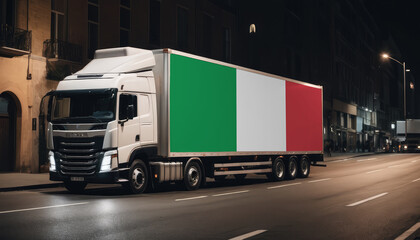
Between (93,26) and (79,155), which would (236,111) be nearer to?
(79,155)

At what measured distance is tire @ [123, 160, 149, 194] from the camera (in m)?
14.7

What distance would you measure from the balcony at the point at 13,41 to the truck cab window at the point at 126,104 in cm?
837

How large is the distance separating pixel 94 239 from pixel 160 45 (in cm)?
2314

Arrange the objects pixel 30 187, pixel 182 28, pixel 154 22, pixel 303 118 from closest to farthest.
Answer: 1. pixel 30 187
2. pixel 303 118
3. pixel 154 22
4. pixel 182 28

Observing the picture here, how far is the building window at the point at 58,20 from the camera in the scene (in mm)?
23875

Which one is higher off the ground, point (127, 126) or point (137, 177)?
point (127, 126)

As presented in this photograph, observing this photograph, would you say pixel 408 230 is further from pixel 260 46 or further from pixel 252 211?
pixel 260 46

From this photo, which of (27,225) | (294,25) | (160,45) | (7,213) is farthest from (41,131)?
(294,25)

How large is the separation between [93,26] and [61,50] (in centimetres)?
273

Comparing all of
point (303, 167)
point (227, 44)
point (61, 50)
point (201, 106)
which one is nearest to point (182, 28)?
point (227, 44)

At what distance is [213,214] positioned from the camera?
35.1 feet

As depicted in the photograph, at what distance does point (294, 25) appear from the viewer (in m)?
56.3

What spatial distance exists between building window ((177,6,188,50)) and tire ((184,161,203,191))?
16.6 metres

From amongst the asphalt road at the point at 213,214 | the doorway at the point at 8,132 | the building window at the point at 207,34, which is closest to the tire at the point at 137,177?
the asphalt road at the point at 213,214
